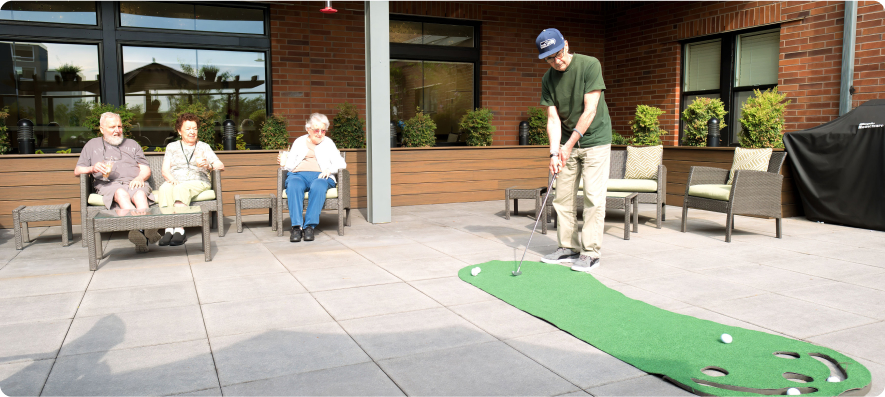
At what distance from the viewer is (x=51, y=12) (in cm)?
666

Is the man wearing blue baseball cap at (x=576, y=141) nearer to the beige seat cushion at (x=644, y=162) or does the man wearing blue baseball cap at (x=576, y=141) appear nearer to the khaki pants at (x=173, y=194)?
the beige seat cushion at (x=644, y=162)

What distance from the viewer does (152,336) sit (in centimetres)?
266

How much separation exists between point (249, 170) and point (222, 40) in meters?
1.85

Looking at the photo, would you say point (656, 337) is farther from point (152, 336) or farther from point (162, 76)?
point (162, 76)

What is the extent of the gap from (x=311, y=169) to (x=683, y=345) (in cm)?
380

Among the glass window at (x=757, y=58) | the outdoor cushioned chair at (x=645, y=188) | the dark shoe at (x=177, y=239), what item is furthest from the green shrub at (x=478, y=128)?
the dark shoe at (x=177, y=239)

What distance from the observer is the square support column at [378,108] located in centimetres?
583

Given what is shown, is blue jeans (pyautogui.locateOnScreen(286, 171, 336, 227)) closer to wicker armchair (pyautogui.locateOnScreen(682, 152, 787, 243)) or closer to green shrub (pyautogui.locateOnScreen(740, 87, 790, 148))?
wicker armchair (pyautogui.locateOnScreen(682, 152, 787, 243))

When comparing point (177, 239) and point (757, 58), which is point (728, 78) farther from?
point (177, 239)

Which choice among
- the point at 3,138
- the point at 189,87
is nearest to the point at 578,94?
the point at 189,87

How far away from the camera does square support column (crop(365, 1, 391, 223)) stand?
5828 mm

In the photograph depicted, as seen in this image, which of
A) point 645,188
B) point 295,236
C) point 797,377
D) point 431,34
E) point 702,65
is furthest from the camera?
point 431,34

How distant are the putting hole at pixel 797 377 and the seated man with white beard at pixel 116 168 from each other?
13.9 feet

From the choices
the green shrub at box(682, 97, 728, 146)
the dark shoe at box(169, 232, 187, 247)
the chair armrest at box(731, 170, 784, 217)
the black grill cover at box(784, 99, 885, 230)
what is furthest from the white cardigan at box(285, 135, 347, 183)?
the black grill cover at box(784, 99, 885, 230)
